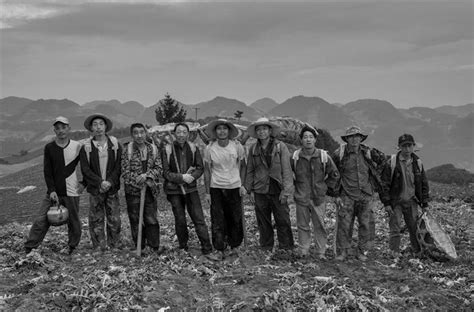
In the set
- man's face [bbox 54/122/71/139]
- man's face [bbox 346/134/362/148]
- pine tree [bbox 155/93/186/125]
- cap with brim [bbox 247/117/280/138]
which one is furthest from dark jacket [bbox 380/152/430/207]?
pine tree [bbox 155/93/186/125]

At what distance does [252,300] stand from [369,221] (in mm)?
3649

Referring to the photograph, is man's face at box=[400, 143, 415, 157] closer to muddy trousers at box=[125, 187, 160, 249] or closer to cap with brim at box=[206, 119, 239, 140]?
cap with brim at box=[206, 119, 239, 140]

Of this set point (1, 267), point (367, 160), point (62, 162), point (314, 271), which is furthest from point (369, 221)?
point (1, 267)

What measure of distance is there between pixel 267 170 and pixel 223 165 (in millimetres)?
913

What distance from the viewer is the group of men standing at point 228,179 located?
8547 mm

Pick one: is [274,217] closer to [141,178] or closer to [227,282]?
[227,282]

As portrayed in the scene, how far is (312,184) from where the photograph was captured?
28.2 feet

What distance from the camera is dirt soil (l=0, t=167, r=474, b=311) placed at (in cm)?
610

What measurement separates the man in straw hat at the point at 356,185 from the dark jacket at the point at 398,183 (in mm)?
274

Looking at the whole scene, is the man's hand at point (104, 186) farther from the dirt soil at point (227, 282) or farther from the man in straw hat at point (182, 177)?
the dirt soil at point (227, 282)

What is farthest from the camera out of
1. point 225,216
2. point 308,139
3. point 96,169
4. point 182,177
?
point 225,216

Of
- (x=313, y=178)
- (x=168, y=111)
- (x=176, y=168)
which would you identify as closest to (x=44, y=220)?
(x=176, y=168)

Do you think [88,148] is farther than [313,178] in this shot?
Yes

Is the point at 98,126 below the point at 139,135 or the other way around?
the other way around
